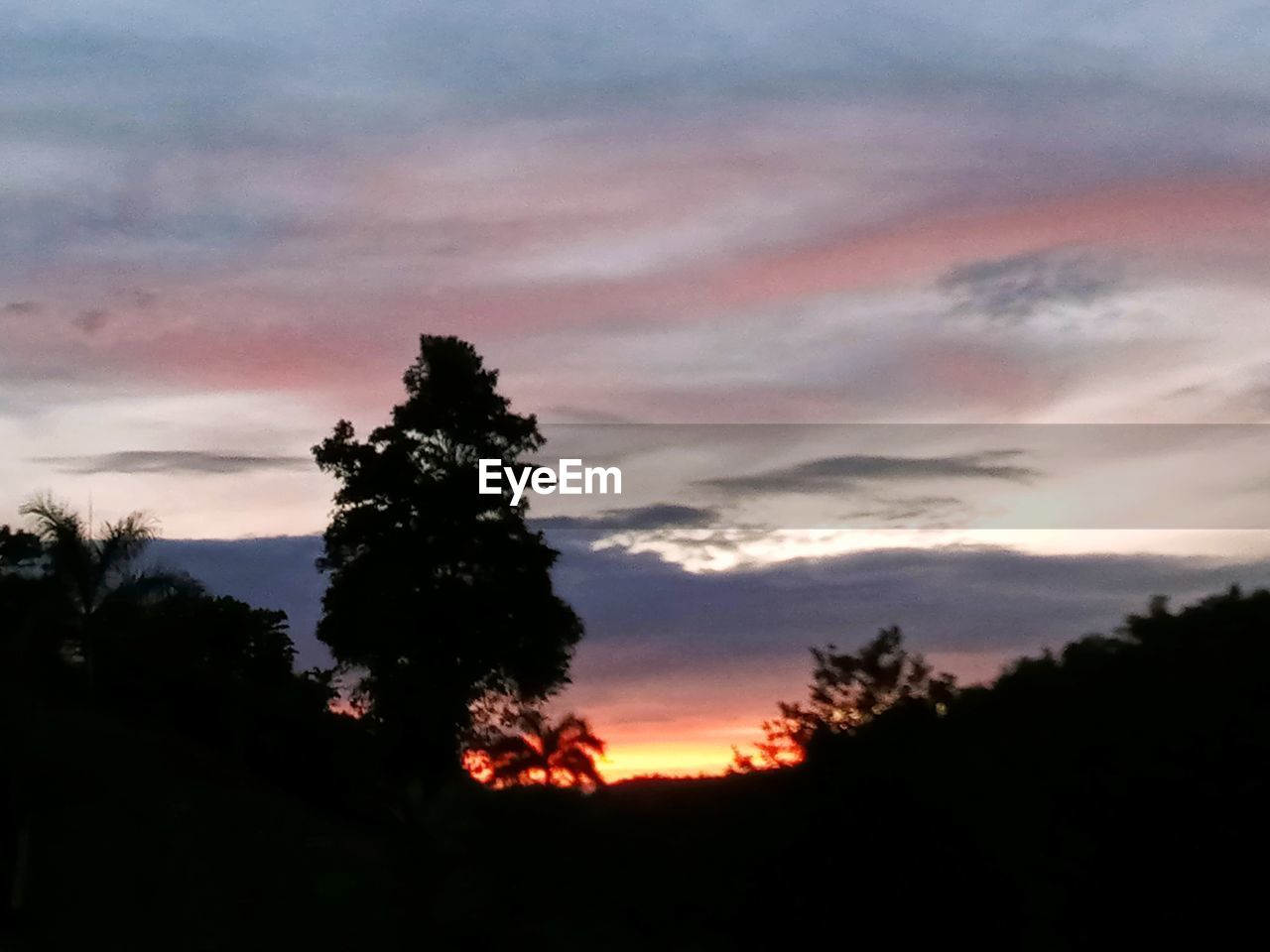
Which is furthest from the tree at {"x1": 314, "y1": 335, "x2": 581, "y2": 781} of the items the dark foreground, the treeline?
the dark foreground

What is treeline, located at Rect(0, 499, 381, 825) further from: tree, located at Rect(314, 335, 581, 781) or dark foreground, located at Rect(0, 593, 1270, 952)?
dark foreground, located at Rect(0, 593, 1270, 952)

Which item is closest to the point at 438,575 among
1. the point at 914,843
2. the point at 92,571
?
the point at 92,571

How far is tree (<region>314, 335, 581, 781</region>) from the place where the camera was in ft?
133

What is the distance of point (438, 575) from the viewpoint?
41.6 m

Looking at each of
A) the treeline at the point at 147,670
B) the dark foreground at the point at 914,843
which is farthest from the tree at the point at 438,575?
the dark foreground at the point at 914,843

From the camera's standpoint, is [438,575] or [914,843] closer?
[914,843]

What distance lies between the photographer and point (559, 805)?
73.1 ft

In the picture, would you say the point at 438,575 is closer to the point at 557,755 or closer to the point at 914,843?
the point at 557,755

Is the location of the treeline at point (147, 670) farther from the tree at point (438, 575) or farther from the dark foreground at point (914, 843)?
the dark foreground at point (914, 843)

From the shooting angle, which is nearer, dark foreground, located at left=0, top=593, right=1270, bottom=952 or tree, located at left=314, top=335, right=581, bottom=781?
dark foreground, located at left=0, top=593, right=1270, bottom=952

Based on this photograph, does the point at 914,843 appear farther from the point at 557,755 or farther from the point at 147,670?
the point at 147,670

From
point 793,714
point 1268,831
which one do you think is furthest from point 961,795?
point 793,714

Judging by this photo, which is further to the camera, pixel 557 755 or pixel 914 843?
pixel 557 755

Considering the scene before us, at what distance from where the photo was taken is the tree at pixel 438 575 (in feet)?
133
